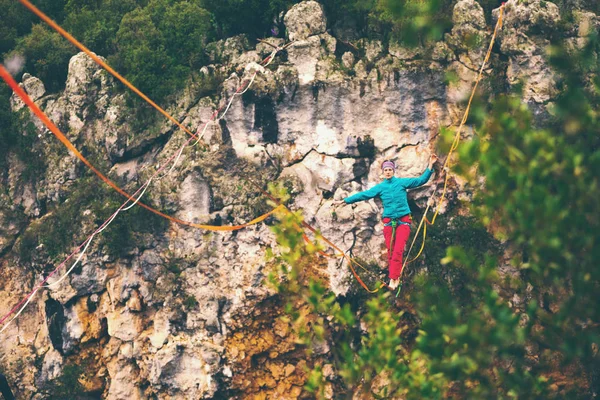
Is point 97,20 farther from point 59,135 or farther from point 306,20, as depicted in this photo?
point 59,135

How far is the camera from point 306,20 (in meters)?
18.0

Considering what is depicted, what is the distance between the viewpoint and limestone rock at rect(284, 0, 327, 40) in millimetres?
18031

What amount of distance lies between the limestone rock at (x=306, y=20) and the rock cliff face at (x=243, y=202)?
4cm

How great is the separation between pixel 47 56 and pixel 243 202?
7.52 m

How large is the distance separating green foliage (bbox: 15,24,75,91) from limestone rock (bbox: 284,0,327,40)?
6.75 m

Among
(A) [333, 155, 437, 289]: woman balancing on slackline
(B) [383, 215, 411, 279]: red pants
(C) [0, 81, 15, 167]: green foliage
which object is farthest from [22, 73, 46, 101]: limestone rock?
(B) [383, 215, 411, 279]: red pants

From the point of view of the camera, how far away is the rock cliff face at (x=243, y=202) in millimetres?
17234

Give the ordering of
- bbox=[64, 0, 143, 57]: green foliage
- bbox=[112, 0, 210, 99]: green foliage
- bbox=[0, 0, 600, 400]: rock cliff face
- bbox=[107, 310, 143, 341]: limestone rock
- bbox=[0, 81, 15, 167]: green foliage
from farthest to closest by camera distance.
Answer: bbox=[64, 0, 143, 57]: green foliage → bbox=[0, 81, 15, 167]: green foliage → bbox=[112, 0, 210, 99]: green foliage → bbox=[107, 310, 143, 341]: limestone rock → bbox=[0, 0, 600, 400]: rock cliff face

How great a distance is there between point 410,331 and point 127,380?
7100 millimetres

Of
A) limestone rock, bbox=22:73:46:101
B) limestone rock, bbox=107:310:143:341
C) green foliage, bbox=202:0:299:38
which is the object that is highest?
green foliage, bbox=202:0:299:38

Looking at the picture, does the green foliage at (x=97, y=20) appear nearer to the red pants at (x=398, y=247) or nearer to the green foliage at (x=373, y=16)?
the green foliage at (x=373, y=16)

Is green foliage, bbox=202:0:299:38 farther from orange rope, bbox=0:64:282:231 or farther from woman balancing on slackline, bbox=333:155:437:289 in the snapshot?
woman balancing on slackline, bbox=333:155:437:289

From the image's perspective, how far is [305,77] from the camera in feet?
58.7

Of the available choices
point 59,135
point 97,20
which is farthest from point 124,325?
point 97,20
